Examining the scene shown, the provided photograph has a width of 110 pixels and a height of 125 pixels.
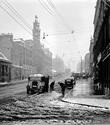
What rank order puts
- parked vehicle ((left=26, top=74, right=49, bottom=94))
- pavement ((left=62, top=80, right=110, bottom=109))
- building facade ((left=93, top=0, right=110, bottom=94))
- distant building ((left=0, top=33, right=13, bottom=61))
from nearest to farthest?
pavement ((left=62, top=80, right=110, bottom=109)) < building facade ((left=93, top=0, right=110, bottom=94)) < parked vehicle ((left=26, top=74, right=49, bottom=94)) < distant building ((left=0, top=33, right=13, bottom=61))

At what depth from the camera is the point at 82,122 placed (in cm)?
1238

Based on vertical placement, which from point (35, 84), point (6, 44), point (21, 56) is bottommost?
point (35, 84)

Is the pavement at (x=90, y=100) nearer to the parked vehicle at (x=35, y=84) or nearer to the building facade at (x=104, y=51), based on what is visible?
the building facade at (x=104, y=51)

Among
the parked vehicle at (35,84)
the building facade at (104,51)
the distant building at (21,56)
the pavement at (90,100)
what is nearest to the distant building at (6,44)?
the distant building at (21,56)

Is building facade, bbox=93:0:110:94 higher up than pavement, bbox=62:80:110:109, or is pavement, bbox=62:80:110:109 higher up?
building facade, bbox=93:0:110:94

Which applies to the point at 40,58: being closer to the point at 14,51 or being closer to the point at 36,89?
the point at 14,51

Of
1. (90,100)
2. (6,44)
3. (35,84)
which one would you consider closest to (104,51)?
(90,100)

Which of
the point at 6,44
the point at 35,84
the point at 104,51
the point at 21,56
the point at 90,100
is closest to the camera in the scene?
the point at 90,100

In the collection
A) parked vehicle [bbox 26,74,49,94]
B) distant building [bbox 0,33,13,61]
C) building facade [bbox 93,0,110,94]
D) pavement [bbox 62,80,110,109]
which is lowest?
pavement [bbox 62,80,110,109]

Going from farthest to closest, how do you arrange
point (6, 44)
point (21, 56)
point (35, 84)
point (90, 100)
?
point (6, 44)
point (21, 56)
point (35, 84)
point (90, 100)

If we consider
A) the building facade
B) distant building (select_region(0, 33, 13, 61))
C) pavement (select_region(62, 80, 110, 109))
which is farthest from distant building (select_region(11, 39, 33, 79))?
pavement (select_region(62, 80, 110, 109))

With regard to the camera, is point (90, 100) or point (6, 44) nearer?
point (90, 100)

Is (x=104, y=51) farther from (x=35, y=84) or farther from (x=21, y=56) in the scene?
(x=21, y=56)

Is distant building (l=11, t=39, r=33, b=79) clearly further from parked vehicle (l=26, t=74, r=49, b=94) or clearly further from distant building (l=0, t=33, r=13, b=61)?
parked vehicle (l=26, t=74, r=49, b=94)
